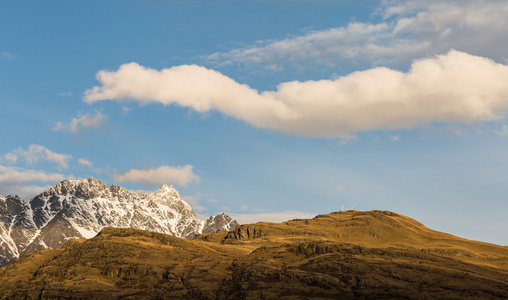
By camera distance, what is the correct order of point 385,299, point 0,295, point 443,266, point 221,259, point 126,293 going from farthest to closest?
1. point 221,259
2. point 443,266
3. point 0,295
4. point 126,293
5. point 385,299

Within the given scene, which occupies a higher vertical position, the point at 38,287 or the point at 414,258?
the point at 414,258

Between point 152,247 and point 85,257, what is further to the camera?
point 152,247

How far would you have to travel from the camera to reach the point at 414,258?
617 ft

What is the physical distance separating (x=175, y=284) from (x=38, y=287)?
4187cm

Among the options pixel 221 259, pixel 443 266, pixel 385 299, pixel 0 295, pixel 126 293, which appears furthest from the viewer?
pixel 221 259

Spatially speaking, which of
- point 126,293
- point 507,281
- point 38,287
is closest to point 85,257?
point 38,287

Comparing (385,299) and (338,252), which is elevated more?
(338,252)

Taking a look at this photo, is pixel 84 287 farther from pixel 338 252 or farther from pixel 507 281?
pixel 507 281

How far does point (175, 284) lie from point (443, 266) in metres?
88.0

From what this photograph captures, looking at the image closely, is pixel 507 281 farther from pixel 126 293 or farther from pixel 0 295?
pixel 0 295

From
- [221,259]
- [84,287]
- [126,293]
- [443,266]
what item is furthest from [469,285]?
[84,287]

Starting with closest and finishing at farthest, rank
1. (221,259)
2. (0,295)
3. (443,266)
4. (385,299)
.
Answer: (385,299) → (0,295) → (443,266) → (221,259)

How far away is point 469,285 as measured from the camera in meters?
159

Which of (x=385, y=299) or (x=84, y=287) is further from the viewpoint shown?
(x=84, y=287)
